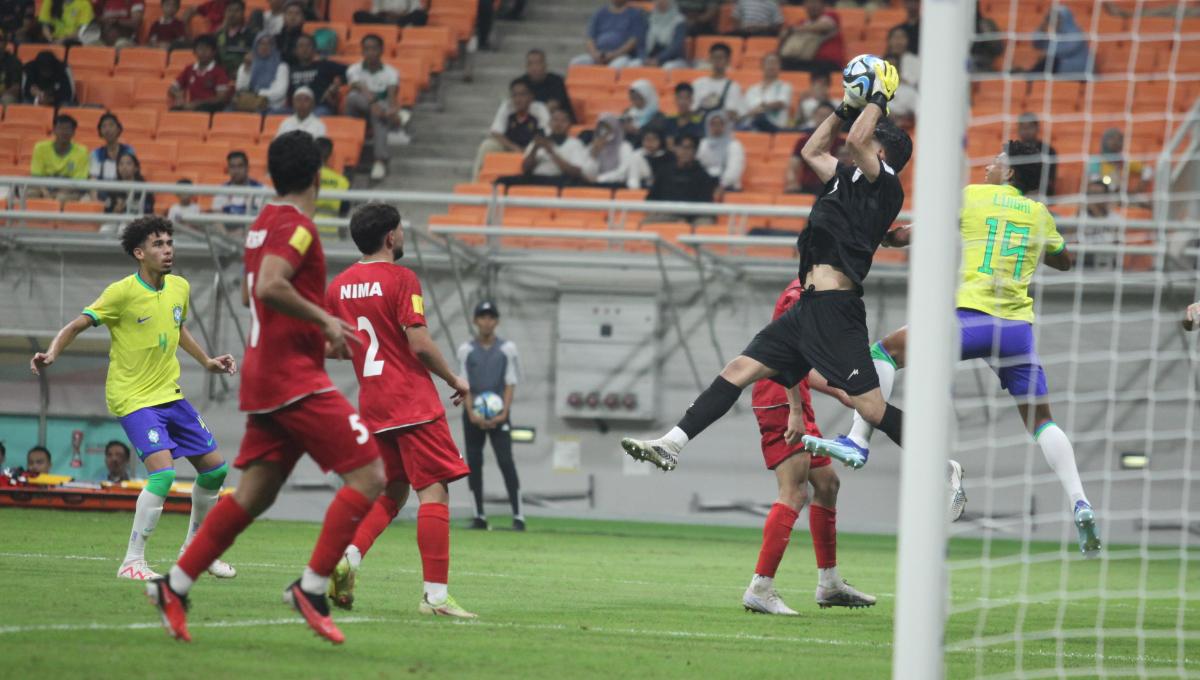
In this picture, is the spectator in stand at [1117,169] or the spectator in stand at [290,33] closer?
the spectator in stand at [1117,169]

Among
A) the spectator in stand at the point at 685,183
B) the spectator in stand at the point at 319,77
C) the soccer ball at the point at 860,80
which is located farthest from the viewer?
the spectator in stand at the point at 319,77

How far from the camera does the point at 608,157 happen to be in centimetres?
1812

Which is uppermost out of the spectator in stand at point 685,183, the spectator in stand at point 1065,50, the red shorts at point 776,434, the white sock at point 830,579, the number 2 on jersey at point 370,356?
the spectator in stand at point 1065,50

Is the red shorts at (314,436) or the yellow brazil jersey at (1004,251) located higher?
the yellow brazil jersey at (1004,251)

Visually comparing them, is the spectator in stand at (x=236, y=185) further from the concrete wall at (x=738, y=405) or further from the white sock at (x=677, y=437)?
the white sock at (x=677, y=437)

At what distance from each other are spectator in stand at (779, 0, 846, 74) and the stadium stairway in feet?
11.6

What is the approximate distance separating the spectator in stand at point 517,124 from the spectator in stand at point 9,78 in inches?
268

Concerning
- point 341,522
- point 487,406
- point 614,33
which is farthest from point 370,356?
point 614,33

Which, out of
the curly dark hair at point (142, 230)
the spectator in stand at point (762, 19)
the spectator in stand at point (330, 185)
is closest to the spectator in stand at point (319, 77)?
the spectator in stand at point (330, 185)

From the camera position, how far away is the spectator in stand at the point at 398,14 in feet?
70.0

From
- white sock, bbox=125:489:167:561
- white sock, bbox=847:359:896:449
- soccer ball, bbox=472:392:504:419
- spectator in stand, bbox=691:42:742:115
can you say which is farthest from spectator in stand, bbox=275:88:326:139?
white sock, bbox=847:359:896:449

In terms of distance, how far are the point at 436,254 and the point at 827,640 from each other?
11.0 m

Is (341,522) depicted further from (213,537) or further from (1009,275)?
(1009,275)

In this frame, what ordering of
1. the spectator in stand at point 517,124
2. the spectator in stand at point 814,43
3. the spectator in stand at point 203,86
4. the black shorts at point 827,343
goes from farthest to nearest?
the spectator in stand at point 203,86, the spectator in stand at point 814,43, the spectator in stand at point 517,124, the black shorts at point 827,343
